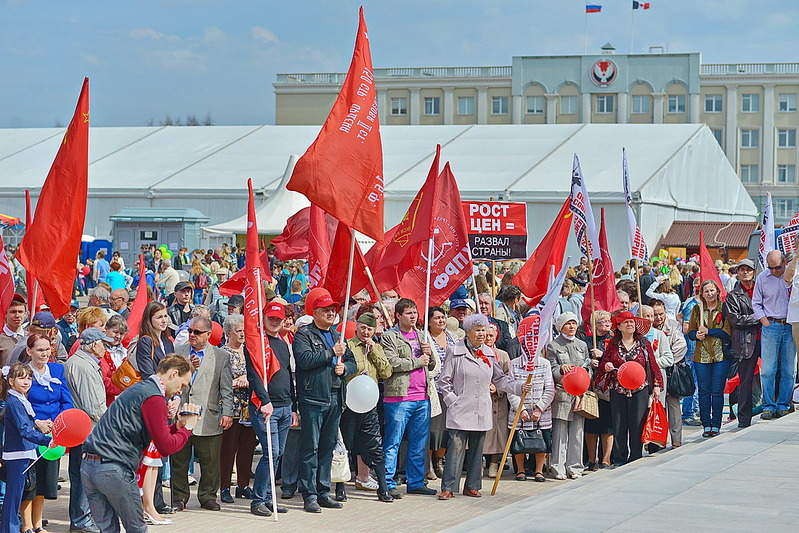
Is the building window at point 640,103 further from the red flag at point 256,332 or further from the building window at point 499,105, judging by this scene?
the red flag at point 256,332

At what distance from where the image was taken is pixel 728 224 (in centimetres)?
4744

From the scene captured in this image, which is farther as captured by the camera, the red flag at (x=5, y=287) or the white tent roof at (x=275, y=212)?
the white tent roof at (x=275, y=212)

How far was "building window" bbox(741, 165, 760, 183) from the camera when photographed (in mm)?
88875

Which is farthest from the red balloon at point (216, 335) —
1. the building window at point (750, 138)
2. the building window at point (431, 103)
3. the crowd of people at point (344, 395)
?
the building window at point (431, 103)

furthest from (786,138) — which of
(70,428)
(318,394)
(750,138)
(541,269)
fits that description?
(70,428)

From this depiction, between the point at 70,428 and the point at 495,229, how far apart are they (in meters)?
8.52

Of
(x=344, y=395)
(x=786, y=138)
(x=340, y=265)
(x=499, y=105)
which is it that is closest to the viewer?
(x=344, y=395)

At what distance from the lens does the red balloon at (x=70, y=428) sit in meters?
8.50

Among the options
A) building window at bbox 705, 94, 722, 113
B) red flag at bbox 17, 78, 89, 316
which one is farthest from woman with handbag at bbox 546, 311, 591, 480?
building window at bbox 705, 94, 722, 113

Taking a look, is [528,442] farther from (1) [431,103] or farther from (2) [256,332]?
(1) [431,103]

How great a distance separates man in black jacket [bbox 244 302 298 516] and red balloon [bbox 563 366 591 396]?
2.69 metres

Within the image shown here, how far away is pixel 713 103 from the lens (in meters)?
90.2

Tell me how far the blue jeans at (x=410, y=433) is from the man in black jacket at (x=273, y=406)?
0.89 meters

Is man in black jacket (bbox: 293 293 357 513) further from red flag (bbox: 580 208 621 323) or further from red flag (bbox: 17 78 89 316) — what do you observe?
red flag (bbox: 580 208 621 323)
